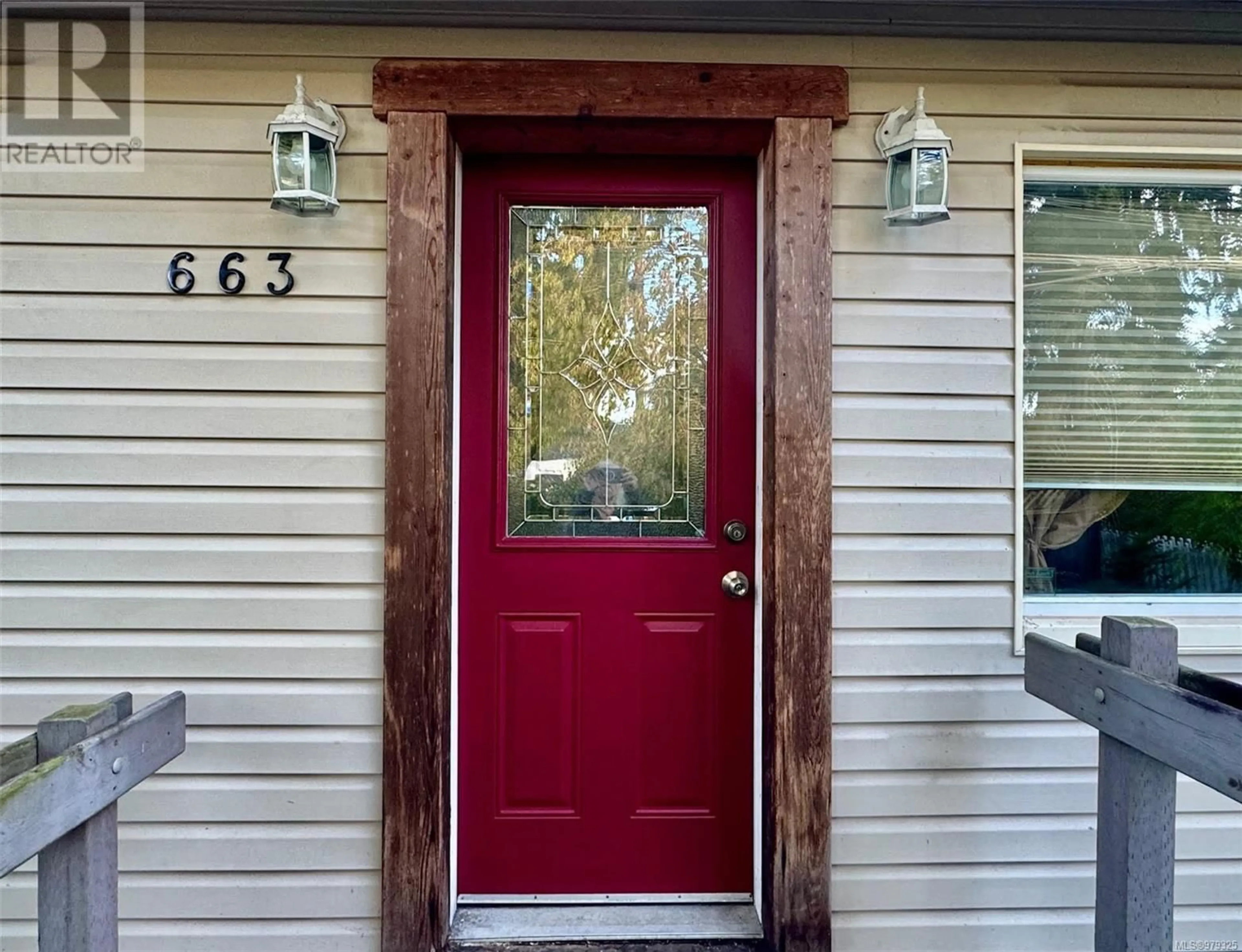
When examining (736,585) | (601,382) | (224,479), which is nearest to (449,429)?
(601,382)

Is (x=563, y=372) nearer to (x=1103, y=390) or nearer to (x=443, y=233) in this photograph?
(x=443, y=233)

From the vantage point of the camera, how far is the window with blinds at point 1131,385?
1889 mm

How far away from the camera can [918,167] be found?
1654 mm

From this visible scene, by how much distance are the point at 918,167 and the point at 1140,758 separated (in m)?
1.32

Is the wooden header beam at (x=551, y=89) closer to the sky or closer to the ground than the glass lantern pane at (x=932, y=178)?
closer to the sky

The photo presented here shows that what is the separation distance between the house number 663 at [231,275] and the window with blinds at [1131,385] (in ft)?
6.22

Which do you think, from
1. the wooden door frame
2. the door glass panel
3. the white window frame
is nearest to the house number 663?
the wooden door frame

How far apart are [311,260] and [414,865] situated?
1.49m

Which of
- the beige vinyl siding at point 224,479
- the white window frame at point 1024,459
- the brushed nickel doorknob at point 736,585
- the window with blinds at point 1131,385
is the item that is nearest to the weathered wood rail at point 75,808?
the beige vinyl siding at point 224,479

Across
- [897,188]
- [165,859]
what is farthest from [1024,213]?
[165,859]

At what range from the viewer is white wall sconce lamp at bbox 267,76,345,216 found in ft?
5.30

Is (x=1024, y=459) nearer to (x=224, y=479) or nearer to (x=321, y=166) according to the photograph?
(x=321, y=166)

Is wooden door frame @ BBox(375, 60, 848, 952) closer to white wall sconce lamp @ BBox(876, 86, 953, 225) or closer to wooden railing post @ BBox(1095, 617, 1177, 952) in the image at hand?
white wall sconce lamp @ BBox(876, 86, 953, 225)

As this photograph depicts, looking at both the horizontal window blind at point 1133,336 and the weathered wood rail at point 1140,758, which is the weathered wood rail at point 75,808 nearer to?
the weathered wood rail at point 1140,758
